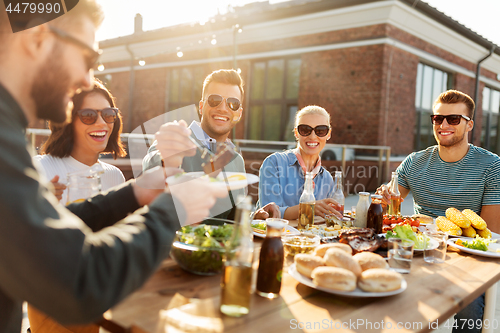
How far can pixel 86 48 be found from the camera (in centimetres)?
96

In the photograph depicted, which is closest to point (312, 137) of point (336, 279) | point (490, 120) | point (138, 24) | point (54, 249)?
point (336, 279)

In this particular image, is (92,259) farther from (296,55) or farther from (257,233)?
(296,55)

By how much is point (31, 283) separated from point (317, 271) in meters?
0.87

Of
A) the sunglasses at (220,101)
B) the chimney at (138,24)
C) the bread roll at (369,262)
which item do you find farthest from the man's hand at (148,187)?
the chimney at (138,24)

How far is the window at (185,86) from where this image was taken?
45.2 ft

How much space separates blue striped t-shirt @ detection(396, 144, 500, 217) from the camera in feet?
9.36

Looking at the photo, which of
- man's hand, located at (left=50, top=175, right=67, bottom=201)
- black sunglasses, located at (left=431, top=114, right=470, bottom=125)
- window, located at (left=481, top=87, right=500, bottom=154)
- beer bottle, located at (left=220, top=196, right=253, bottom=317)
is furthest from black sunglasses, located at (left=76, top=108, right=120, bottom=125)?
window, located at (left=481, top=87, right=500, bottom=154)

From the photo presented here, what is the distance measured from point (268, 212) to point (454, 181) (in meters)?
1.70

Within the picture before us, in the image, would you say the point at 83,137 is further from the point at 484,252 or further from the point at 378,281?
the point at 484,252

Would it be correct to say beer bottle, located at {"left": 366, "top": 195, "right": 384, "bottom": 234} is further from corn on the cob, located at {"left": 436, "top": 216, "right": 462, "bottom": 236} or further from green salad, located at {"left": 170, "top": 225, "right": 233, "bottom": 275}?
green salad, located at {"left": 170, "top": 225, "right": 233, "bottom": 275}

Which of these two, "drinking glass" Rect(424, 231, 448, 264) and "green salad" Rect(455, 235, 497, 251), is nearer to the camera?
"drinking glass" Rect(424, 231, 448, 264)

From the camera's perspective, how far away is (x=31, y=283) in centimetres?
73

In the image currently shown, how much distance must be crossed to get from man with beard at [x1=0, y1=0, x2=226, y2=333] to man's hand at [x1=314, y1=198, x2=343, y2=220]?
151cm

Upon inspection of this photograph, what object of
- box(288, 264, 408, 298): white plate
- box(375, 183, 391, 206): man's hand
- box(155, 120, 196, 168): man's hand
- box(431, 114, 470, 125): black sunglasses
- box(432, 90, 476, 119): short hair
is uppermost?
box(432, 90, 476, 119): short hair
